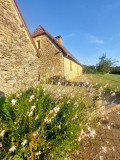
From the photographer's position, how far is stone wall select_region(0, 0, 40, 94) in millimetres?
4754

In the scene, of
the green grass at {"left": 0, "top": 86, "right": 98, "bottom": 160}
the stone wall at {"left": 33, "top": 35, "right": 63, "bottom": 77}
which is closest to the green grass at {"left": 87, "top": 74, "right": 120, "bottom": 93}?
the green grass at {"left": 0, "top": 86, "right": 98, "bottom": 160}

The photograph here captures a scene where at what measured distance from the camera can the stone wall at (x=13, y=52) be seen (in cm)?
475

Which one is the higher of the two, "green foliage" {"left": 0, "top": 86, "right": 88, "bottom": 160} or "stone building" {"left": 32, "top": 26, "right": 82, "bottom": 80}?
"stone building" {"left": 32, "top": 26, "right": 82, "bottom": 80}

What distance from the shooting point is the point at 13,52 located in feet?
17.4

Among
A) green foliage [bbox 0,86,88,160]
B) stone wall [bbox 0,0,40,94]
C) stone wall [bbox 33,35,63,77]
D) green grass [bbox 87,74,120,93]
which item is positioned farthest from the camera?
stone wall [bbox 33,35,63,77]

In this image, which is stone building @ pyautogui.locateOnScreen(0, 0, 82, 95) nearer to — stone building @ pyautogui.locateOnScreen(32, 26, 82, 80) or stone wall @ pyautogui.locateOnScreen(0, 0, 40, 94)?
stone wall @ pyautogui.locateOnScreen(0, 0, 40, 94)

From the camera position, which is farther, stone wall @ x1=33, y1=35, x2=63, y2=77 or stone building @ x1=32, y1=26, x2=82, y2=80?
stone wall @ x1=33, y1=35, x2=63, y2=77

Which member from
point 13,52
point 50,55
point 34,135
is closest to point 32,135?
point 34,135

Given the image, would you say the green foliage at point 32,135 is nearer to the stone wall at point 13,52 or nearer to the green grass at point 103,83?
the green grass at point 103,83

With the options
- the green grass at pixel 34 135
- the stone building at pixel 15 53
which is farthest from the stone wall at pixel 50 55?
the green grass at pixel 34 135

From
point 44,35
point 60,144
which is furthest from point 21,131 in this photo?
point 44,35

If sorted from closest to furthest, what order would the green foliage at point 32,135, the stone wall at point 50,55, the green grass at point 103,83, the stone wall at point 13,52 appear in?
the green foliage at point 32,135 → the green grass at point 103,83 → the stone wall at point 13,52 → the stone wall at point 50,55

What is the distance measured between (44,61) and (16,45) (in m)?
6.21

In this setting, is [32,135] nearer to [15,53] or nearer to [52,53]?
[15,53]
